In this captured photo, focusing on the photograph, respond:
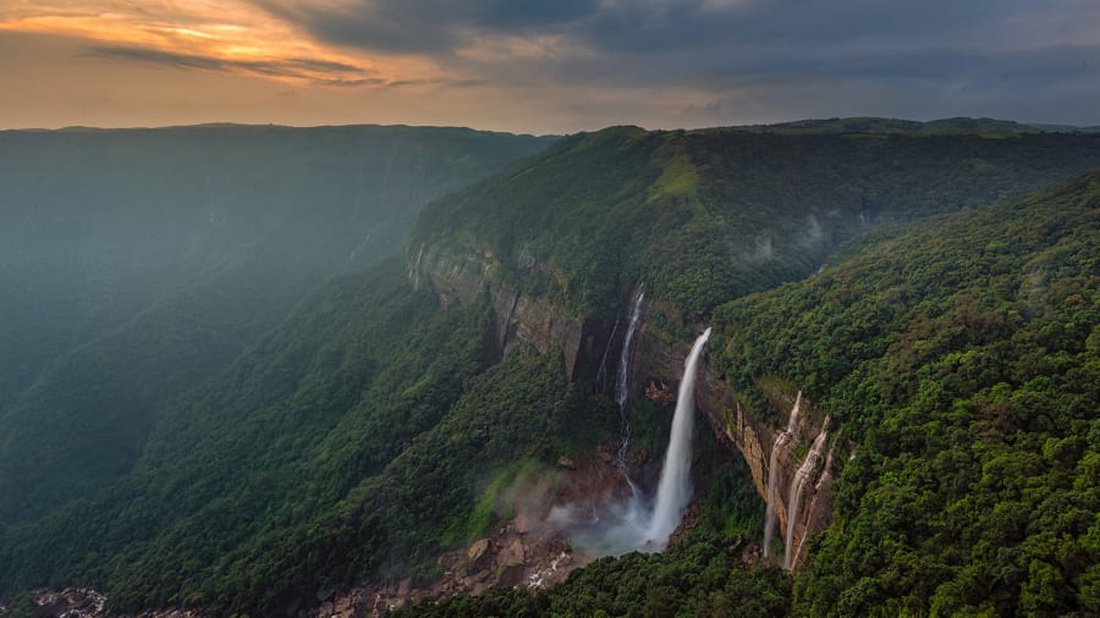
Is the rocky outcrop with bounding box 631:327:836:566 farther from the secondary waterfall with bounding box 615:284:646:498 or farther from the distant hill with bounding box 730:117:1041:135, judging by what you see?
the distant hill with bounding box 730:117:1041:135

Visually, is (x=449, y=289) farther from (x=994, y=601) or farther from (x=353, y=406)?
(x=994, y=601)

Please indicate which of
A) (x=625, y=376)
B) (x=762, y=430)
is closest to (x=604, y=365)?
(x=625, y=376)

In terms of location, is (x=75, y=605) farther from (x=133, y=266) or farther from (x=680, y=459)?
(x=133, y=266)

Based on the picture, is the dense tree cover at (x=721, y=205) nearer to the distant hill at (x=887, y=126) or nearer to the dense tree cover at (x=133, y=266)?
the distant hill at (x=887, y=126)

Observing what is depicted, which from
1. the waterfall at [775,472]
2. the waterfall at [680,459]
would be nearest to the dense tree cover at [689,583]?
the waterfall at [775,472]

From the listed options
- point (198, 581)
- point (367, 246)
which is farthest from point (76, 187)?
point (198, 581)

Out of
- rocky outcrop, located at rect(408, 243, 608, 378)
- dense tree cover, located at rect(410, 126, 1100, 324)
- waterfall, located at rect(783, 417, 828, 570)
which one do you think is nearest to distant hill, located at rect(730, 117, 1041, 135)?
dense tree cover, located at rect(410, 126, 1100, 324)
